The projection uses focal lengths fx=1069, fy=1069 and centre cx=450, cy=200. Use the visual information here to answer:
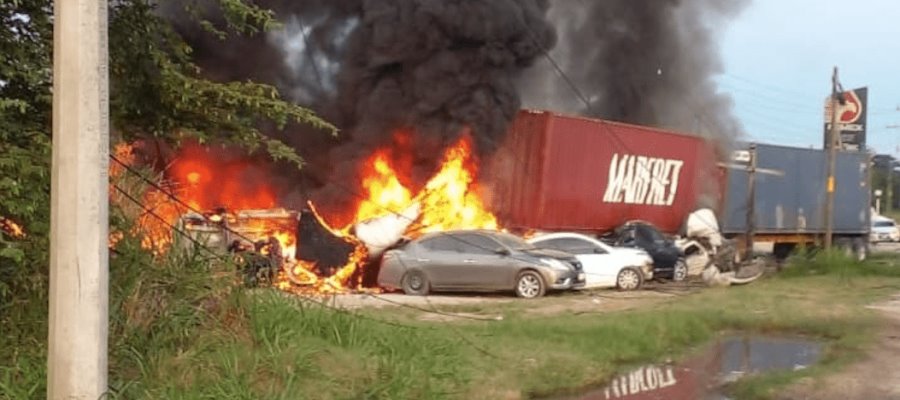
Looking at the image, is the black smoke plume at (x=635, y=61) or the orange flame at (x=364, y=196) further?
the black smoke plume at (x=635, y=61)

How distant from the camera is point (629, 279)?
2138 centimetres

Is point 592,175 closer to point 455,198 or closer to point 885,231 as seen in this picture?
point 455,198

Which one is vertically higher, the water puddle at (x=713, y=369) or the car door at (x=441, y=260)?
the car door at (x=441, y=260)

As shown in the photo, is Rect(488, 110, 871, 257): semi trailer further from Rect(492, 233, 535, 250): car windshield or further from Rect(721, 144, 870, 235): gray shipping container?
Rect(492, 233, 535, 250): car windshield

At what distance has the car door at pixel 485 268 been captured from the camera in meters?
19.3

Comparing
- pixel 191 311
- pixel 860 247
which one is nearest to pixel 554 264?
pixel 191 311

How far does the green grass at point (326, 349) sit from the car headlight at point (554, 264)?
4.81 meters

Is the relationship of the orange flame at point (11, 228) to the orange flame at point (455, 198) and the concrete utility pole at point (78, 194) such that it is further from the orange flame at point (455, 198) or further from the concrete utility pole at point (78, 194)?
the orange flame at point (455, 198)

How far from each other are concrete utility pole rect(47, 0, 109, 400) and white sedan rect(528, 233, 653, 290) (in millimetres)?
15738

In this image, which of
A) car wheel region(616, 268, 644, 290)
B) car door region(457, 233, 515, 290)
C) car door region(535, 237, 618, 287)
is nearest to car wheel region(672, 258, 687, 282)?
car wheel region(616, 268, 644, 290)

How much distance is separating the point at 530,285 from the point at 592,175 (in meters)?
5.61

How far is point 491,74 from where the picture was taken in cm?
2553

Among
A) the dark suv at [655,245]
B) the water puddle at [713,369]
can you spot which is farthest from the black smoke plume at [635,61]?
the water puddle at [713,369]

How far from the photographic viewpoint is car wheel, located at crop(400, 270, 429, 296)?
63.8ft
